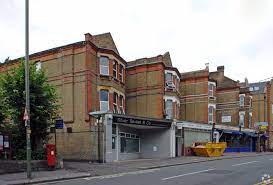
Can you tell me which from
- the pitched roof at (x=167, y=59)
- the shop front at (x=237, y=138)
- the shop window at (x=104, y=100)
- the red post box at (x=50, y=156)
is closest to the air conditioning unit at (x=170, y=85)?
the pitched roof at (x=167, y=59)

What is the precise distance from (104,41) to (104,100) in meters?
5.69

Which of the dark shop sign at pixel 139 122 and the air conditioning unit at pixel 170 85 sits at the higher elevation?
the air conditioning unit at pixel 170 85

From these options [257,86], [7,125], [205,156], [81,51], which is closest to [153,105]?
[205,156]

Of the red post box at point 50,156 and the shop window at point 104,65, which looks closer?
the red post box at point 50,156

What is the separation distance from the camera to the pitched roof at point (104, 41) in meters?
30.1

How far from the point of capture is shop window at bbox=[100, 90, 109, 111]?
1133 inches

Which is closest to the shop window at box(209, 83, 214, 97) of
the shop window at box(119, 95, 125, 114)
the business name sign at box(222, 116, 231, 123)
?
the business name sign at box(222, 116, 231, 123)

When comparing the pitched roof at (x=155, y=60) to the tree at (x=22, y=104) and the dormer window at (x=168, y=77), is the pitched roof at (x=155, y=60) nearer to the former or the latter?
the dormer window at (x=168, y=77)

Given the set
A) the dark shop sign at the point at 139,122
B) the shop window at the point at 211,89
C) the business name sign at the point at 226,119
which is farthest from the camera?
the business name sign at the point at 226,119

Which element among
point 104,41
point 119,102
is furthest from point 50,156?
point 104,41

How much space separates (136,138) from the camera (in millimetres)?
32844

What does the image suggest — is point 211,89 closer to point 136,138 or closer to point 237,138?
point 237,138

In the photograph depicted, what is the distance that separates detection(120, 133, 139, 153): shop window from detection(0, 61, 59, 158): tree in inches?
391

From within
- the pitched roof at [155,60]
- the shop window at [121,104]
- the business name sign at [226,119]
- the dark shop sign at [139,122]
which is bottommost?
the business name sign at [226,119]
